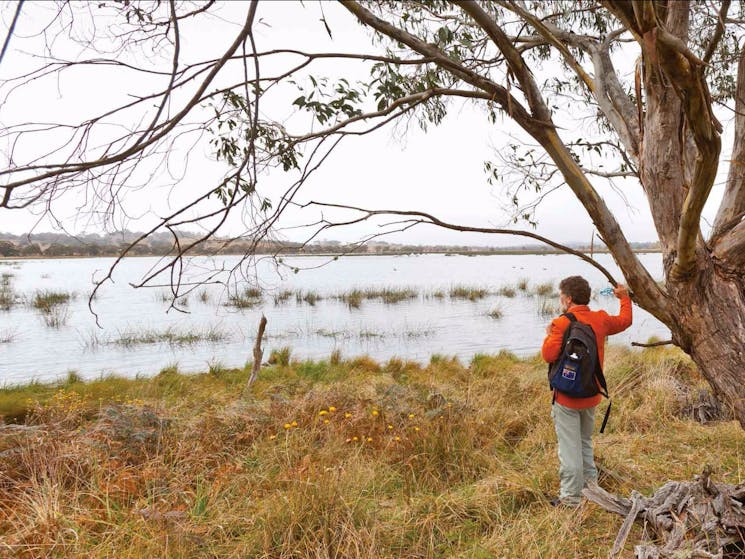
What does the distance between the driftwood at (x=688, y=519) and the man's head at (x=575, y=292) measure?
130 cm

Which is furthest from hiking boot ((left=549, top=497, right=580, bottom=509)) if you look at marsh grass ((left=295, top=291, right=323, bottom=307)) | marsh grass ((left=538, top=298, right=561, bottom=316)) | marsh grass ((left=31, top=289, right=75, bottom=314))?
marsh grass ((left=31, top=289, right=75, bottom=314))

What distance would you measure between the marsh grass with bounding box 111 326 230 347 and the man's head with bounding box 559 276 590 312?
42.6 ft

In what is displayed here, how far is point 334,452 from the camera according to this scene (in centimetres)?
401

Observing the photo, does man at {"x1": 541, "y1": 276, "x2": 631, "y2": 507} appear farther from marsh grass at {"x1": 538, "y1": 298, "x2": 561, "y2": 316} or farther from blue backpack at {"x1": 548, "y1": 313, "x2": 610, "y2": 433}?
marsh grass at {"x1": 538, "y1": 298, "x2": 561, "y2": 316}

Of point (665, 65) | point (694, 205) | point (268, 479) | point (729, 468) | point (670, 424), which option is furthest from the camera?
point (670, 424)

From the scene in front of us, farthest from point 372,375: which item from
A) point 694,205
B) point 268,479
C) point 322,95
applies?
point 694,205

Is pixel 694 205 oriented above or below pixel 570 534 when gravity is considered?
above

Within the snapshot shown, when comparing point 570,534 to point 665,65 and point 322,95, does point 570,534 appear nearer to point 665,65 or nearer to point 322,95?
point 665,65

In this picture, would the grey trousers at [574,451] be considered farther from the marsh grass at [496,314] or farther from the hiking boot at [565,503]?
the marsh grass at [496,314]

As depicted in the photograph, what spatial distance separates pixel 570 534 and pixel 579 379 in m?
0.97

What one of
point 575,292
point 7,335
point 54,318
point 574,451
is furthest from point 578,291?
point 54,318

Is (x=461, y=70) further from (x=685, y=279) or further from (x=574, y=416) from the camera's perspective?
(x=574, y=416)

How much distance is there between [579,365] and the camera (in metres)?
3.23

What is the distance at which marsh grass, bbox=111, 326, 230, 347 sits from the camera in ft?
47.6
